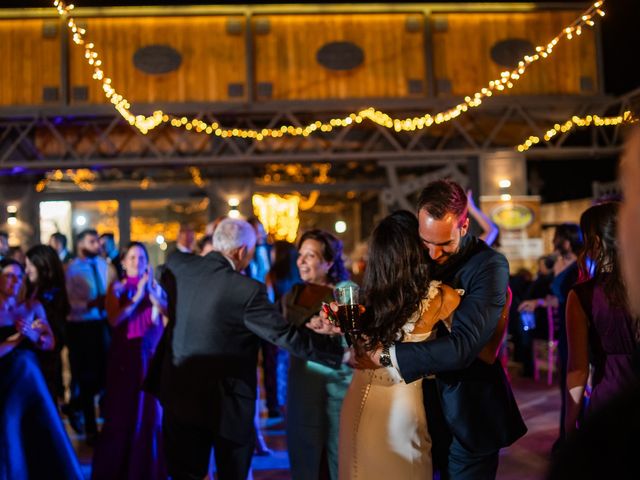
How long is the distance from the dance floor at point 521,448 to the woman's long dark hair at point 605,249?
5.27ft

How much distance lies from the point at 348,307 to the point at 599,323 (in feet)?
4.22

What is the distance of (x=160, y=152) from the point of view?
1302cm

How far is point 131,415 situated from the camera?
5.12 m

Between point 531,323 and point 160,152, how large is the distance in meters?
7.50

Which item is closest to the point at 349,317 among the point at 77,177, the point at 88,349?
the point at 88,349

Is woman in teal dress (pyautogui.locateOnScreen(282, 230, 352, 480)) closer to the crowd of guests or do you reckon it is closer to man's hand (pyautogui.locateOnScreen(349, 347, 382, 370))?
the crowd of guests

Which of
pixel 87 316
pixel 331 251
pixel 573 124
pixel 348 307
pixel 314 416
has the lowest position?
pixel 314 416

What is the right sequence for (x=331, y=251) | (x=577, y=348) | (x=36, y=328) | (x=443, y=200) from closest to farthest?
(x=443, y=200)
(x=577, y=348)
(x=36, y=328)
(x=331, y=251)

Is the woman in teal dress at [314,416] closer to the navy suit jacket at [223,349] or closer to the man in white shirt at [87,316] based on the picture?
the navy suit jacket at [223,349]

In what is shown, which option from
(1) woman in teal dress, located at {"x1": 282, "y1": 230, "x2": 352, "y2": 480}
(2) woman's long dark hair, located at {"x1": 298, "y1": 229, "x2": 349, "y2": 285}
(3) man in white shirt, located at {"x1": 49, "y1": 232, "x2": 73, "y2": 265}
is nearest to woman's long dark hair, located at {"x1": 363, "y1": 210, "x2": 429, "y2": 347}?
(1) woman in teal dress, located at {"x1": 282, "y1": 230, "x2": 352, "y2": 480}

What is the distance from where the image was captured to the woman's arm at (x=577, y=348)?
10.9ft

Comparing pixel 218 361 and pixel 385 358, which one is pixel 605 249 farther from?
pixel 218 361

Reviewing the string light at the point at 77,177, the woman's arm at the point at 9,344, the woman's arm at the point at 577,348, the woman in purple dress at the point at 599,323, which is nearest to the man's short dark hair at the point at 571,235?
the woman in purple dress at the point at 599,323

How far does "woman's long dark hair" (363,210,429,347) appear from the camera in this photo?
2730 millimetres
